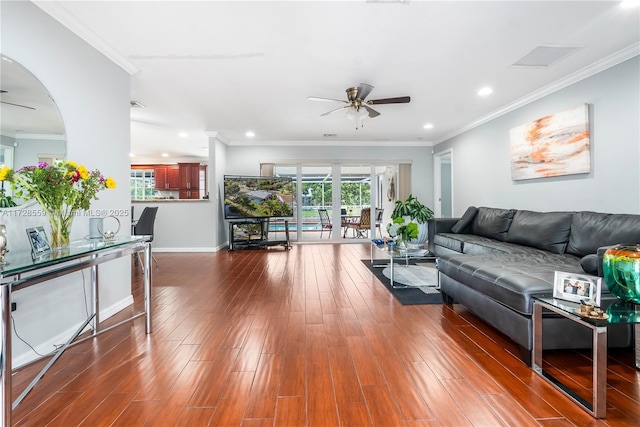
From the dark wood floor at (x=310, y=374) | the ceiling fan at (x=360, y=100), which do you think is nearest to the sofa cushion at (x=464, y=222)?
the ceiling fan at (x=360, y=100)

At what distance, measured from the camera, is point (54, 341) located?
212 centimetres

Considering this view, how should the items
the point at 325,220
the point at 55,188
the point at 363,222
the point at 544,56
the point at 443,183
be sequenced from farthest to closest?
the point at 443,183 < the point at 325,220 < the point at 363,222 < the point at 544,56 < the point at 55,188

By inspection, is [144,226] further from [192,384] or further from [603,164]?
[603,164]

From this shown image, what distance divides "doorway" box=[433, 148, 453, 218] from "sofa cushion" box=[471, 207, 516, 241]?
2007 mm

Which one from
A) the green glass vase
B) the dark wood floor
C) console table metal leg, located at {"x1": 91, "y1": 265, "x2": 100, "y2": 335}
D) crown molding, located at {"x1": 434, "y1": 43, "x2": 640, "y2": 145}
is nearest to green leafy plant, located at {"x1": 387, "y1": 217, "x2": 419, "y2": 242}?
the dark wood floor

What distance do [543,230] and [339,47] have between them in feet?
9.95

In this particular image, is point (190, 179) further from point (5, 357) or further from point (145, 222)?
point (5, 357)

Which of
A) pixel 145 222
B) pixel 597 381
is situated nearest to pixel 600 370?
pixel 597 381

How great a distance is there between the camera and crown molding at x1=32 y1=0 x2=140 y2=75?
7.02ft

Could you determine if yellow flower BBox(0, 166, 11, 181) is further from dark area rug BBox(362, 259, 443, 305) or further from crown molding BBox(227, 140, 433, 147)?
crown molding BBox(227, 140, 433, 147)

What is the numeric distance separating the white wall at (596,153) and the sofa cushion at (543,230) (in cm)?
37

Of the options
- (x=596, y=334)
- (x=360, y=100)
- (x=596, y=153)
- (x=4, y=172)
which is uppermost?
(x=360, y=100)

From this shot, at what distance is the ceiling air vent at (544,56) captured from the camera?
2.92 m

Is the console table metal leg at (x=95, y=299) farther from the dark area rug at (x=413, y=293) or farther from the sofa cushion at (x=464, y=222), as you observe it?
the sofa cushion at (x=464, y=222)
